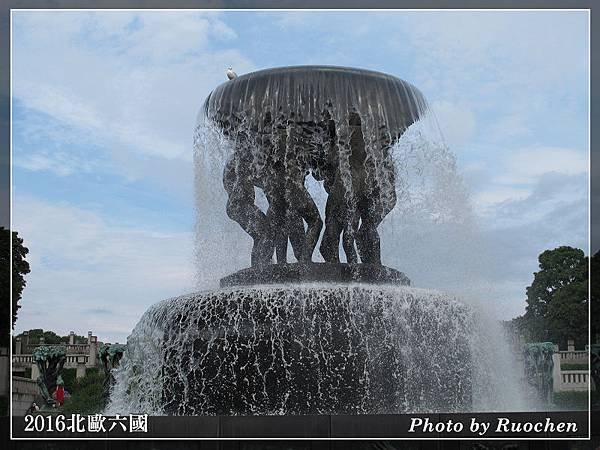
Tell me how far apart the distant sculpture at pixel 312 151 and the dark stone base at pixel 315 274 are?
54 cm

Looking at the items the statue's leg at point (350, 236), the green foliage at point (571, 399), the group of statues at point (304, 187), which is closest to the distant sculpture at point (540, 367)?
the statue's leg at point (350, 236)

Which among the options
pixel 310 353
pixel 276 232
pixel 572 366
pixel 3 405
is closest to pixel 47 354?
pixel 3 405

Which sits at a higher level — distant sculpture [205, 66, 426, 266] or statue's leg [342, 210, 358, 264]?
distant sculpture [205, 66, 426, 266]

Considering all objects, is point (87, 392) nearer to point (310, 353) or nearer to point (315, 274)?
point (315, 274)

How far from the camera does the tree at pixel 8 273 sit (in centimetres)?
2591

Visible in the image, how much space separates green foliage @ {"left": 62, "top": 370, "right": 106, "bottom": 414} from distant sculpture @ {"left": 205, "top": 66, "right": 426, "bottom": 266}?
38.7 ft

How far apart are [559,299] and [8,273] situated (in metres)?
22.1

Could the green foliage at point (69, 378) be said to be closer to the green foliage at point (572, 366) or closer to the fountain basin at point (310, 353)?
the green foliage at point (572, 366)

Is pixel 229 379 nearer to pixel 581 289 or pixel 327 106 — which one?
pixel 327 106

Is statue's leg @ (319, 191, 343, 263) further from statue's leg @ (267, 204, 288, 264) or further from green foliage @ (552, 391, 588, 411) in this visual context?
green foliage @ (552, 391, 588, 411)

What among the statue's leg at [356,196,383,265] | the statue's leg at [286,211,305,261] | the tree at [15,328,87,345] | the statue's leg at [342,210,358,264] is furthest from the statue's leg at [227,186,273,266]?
the tree at [15,328,87,345]

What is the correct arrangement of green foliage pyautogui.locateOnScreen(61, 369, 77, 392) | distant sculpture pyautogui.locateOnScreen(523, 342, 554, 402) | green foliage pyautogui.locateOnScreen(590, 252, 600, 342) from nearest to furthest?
distant sculpture pyautogui.locateOnScreen(523, 342, 554, 402) < green foliage pyautogui.locateOnScreen(590, 252, 600, 342) < green foliage pyautogui.locateOnScreen(61, 369, 77, 392)

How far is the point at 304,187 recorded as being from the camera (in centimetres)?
1213

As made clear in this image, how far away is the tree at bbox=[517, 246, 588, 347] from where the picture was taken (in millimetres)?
35062
